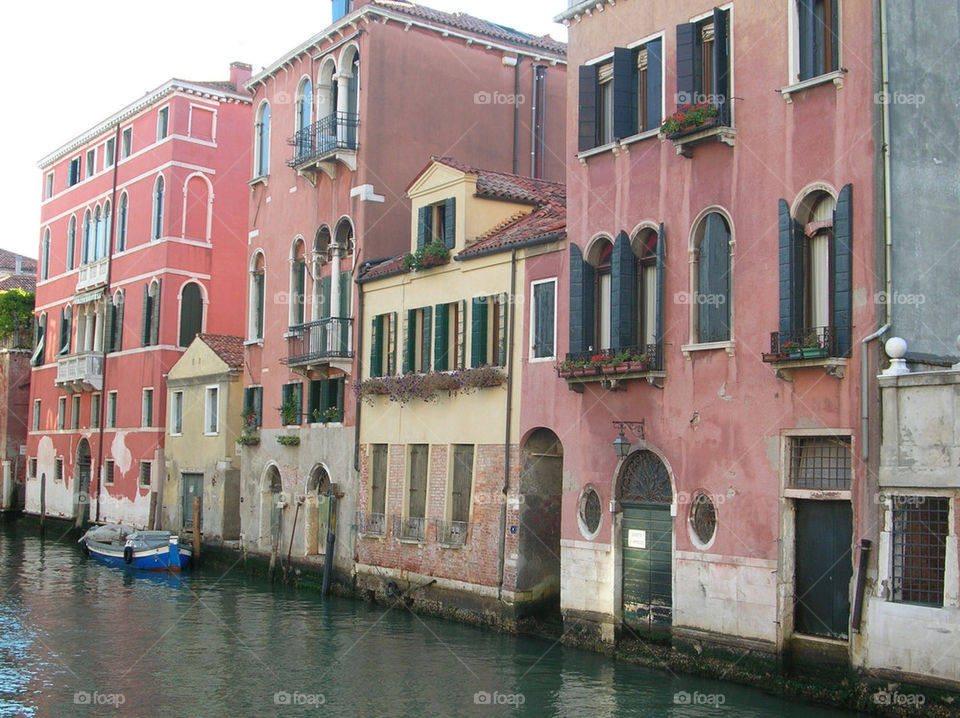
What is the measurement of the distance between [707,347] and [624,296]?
5.41 feet

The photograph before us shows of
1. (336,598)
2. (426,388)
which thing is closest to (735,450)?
(426,388)

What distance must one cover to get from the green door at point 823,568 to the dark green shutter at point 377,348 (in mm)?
9631

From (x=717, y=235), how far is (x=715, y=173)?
733mm

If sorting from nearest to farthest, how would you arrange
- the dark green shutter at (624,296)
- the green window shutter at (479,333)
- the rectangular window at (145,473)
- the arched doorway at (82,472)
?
1. the dark green shutter at (624,296)
2. the green window shutter at (479,333)
3. the rectangular window at (145,473)
4. the arched doorway at (82,472)

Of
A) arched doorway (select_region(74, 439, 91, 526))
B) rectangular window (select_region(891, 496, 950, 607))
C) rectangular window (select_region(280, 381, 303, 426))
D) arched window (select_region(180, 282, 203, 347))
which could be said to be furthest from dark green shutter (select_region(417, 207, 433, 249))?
arched doorway (select_region(74, 439, 91, 526))

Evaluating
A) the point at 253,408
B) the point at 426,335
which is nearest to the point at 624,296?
the point at 426,335

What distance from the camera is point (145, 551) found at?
84.0ft

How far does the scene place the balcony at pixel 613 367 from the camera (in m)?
14.5

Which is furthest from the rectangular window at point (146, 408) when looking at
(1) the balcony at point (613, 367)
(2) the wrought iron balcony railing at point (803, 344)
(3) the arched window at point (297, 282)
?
(2) the wrought iron balcony railing at point (803, 344)

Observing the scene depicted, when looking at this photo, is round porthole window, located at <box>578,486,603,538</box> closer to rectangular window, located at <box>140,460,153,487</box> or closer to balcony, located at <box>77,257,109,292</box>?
rectangular window, located at <box>140,460,153,487</box>

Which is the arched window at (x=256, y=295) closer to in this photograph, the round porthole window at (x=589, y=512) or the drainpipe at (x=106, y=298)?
the drainpipe at (x=106, y=298)

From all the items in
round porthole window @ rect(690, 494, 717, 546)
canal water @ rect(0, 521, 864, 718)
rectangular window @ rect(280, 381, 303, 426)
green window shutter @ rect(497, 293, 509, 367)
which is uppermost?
green window shutter @ rect(497, 293, 509, 367)

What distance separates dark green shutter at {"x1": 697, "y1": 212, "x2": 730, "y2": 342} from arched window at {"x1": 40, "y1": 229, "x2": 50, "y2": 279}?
1181 inches

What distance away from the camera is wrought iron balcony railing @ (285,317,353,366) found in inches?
848
